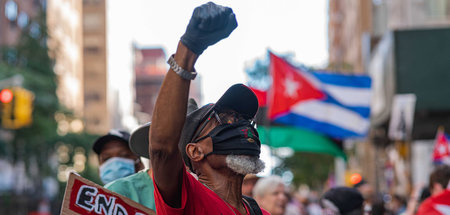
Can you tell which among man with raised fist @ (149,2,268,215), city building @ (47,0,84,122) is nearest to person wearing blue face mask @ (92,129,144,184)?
man with raised fist @ (149,2,268,215)

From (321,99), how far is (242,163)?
10360 millimetres

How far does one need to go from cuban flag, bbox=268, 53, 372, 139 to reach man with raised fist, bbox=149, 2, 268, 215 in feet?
29.4

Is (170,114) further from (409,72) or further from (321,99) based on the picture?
(409,72)

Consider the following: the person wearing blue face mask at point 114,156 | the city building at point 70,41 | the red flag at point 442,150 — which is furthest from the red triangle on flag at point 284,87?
the city building at point 70,41

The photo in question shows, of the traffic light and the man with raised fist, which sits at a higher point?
the man with raised fist

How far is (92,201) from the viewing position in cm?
330

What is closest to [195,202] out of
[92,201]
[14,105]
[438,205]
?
[92,201]

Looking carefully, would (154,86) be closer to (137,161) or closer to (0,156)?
(0,156)

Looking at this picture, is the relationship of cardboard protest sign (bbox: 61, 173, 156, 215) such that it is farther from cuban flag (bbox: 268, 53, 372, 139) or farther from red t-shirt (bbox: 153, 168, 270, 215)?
cuban flag (bbox: 268, 53, 372, 139)

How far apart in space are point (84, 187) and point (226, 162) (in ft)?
2.61

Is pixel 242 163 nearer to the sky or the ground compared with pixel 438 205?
nearer to the sky

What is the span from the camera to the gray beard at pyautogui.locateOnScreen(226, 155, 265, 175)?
2.82 m

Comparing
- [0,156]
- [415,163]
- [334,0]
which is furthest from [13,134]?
[334,0]

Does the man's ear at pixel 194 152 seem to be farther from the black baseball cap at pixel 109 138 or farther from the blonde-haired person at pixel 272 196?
the blonde-haired person at pixel 272 196
